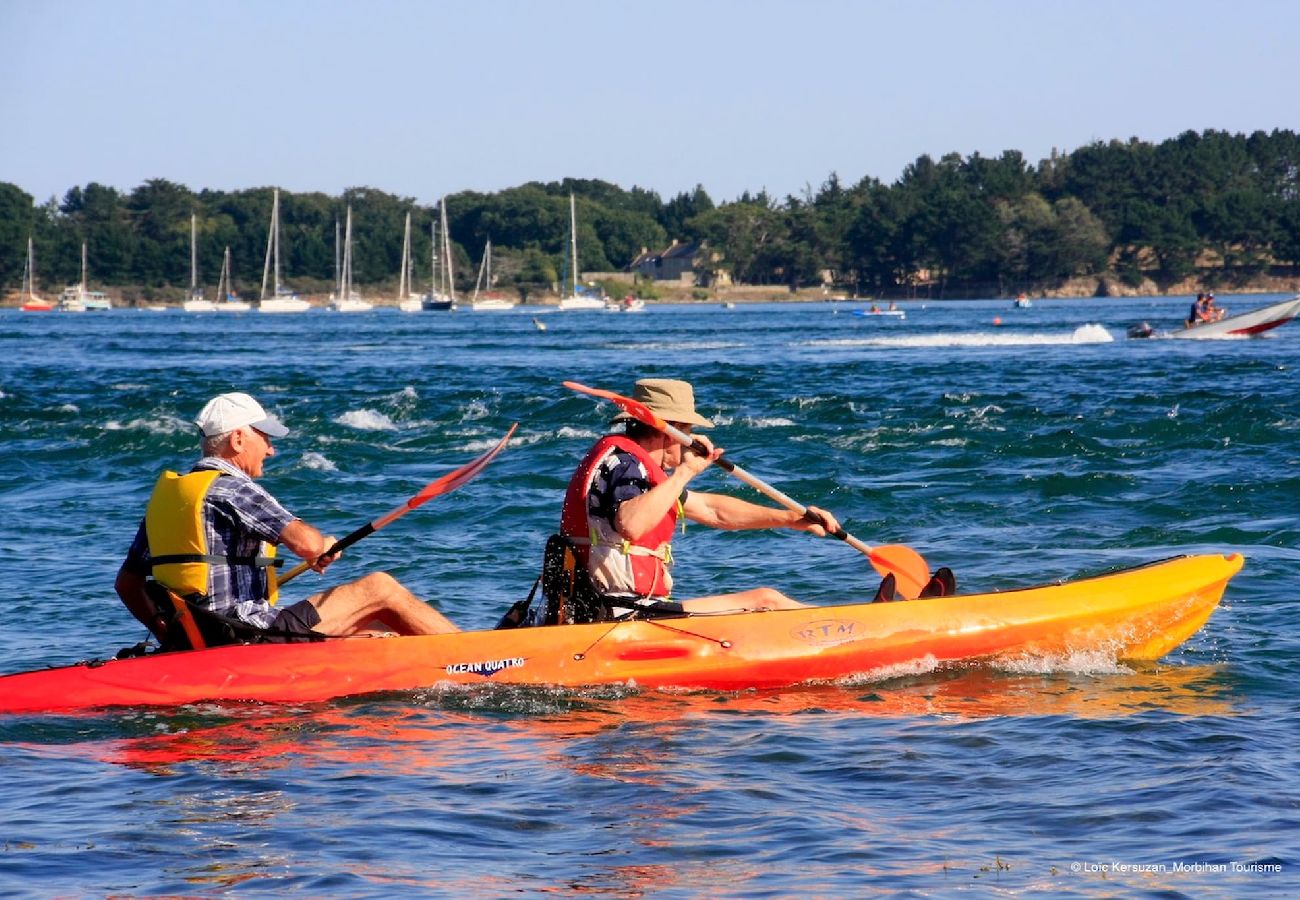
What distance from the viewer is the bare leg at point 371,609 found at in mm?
7012

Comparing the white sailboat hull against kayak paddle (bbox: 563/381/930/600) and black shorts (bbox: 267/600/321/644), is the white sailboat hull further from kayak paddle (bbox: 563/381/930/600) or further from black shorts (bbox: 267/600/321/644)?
black shorts (bbox: 267/600/321/644)

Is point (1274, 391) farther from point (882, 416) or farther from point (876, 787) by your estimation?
point (876, 787)

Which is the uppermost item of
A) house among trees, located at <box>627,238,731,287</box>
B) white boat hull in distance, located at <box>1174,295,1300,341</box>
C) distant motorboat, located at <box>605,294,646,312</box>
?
house among trees, located at <box>627,238,731,287</box>

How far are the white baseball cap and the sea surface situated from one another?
1.20 m

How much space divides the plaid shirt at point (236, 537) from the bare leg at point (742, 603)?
1.92 m

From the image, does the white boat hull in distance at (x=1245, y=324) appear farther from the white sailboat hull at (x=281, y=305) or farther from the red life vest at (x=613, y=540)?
the white sailboat hull at (x=281, y=305)

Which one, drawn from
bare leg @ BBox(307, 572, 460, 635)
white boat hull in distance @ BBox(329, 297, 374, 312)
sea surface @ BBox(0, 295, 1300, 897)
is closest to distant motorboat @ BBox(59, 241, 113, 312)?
white boat hull in distance @ BBox(329, 297, 374, 312)

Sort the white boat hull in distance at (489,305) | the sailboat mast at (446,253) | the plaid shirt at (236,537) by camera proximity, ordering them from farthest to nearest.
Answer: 1. the white boat hull in distance at (489,305)
2. the sailboat mast at (446,253)
3. the plaid shirt at (236,537)

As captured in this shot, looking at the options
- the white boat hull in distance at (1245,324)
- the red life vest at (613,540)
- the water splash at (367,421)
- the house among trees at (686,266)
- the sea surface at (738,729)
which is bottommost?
the sea surface at (738,729)

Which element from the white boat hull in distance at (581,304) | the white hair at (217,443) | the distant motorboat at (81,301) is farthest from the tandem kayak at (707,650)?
the distant motorboat at (81,301)

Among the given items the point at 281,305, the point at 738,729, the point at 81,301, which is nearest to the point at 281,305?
the point at 281,305

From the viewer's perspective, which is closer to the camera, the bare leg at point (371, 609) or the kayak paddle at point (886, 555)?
the bare leg at point (371, 609)

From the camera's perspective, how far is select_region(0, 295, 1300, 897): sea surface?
4832 mm

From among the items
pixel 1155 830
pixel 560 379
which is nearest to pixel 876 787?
pixel 1155 830
